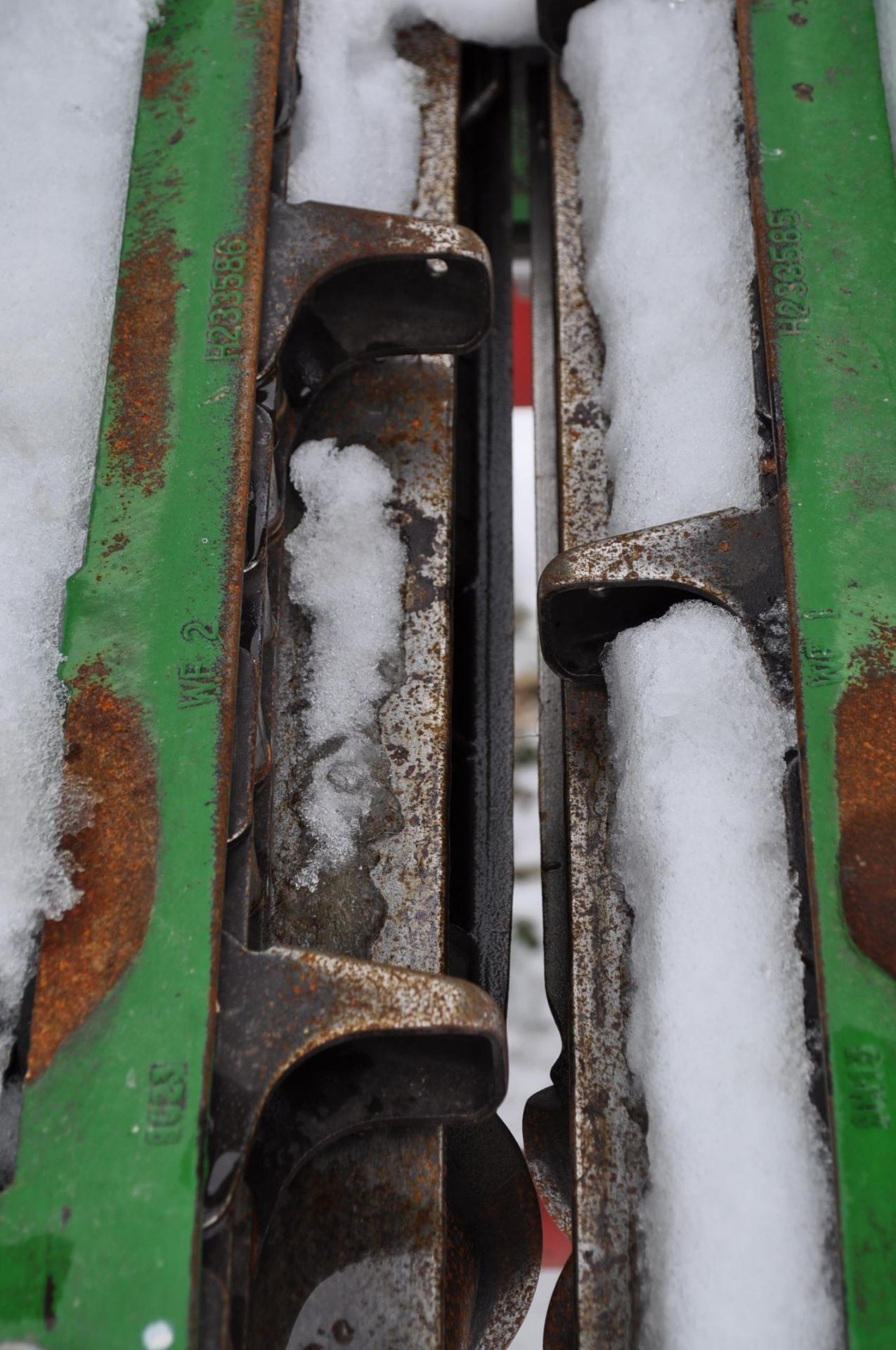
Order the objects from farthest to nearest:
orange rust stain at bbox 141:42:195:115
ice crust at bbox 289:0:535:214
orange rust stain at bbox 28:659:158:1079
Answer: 1. ice crust at bbox 289:0:535:214
2. orange rust stain at bbox 141:42:195:115
3. orange rust stain at bbox 28:659:158:1079

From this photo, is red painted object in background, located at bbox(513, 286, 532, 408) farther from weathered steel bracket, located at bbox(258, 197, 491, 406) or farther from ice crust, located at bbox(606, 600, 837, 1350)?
ice crust, located at bbox(606, 600, 837, 1350)

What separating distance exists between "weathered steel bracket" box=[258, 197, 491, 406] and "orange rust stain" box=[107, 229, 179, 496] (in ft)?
0.45

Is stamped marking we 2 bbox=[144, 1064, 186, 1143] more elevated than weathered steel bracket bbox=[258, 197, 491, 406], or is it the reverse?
weathered steel bracket bbox=[258, 197, 491, 406]

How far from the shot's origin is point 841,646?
1.36 meters

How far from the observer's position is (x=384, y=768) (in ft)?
5.43

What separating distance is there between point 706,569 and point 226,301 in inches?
27.9

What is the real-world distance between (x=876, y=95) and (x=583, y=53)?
0.61m

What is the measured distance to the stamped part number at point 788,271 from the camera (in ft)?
5.08

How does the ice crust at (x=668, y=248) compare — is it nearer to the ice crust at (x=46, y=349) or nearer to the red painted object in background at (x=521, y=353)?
the ice crust at (x=46, y=349)

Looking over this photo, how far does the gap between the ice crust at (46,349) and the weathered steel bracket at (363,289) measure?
0.81ft

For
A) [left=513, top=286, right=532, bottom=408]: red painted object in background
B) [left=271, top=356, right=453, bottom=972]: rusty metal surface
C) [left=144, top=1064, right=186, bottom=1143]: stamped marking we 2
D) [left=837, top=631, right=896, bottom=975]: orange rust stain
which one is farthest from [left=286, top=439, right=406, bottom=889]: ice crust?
[left=513, top=286, right=532, bottom=408]: red painted object in background

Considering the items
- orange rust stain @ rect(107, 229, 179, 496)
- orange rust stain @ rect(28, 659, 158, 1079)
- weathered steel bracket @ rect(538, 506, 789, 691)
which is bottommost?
orange rust stain @ rect(28, 659, 158, 1079)

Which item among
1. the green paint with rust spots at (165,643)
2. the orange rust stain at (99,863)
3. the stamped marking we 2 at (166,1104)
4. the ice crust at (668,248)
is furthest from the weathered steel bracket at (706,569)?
the stamped marking we 2 at (166,1104)

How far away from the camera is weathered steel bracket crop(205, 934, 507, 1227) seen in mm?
1188
